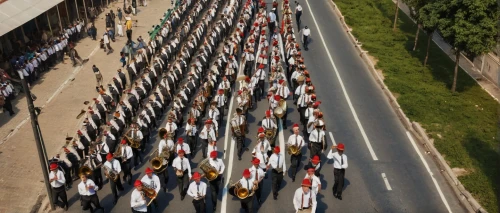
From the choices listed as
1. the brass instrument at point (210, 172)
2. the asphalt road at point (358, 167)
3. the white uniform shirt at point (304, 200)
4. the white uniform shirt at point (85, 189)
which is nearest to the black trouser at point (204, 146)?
the asphalt road at point (358, 167)

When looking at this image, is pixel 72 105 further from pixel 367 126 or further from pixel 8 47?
pixel 367 126

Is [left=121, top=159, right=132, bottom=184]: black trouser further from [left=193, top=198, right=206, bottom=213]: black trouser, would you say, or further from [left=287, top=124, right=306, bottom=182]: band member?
[left=287, top=124, right=306, bottom=182]: band member

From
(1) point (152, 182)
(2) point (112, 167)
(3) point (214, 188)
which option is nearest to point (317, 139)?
(3) point (214, 188)

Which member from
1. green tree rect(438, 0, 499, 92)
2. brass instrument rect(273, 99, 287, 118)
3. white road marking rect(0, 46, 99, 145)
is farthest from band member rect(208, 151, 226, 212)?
green tree rect(438, 0, 499, 92)

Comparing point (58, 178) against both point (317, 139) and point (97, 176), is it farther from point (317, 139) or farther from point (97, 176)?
point (317, 139)

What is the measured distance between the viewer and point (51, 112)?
22812 mm

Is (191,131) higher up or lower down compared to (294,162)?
higher up

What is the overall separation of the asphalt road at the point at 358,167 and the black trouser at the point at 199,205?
0.94m

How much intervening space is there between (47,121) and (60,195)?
8.01 metres

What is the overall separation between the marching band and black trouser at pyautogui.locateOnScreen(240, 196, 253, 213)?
0.03 meters

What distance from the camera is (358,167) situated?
666 inches

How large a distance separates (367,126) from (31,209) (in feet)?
40.7

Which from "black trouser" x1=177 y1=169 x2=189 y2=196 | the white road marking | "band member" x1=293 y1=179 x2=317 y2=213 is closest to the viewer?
"band member" x1=293 y1=179 x2=317 y2=213

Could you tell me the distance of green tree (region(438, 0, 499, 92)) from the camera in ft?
69.8
